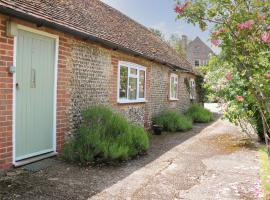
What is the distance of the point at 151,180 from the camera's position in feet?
18.8

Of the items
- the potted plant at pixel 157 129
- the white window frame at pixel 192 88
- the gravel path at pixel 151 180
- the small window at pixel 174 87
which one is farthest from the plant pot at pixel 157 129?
the white window frame at pixel 192 88

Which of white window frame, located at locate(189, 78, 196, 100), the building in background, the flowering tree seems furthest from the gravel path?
the building in background

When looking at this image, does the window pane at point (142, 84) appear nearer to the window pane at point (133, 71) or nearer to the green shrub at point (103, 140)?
the window pane at point (133, 71)

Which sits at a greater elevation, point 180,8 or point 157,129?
point 180,8

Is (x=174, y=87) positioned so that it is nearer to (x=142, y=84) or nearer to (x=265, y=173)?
(x=142, y=84)

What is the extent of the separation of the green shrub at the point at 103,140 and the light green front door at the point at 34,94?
0.67 metres

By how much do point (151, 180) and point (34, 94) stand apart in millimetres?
3018

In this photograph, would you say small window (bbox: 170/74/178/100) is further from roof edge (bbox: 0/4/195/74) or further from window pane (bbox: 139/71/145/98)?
roof edge (bbox: 0/4/195/74)

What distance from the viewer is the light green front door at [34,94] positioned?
604 cm

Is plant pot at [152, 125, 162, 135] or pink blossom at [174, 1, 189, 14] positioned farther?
plant pot at [152, 125, 162, 135]

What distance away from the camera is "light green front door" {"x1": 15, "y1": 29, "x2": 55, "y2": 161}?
604cm

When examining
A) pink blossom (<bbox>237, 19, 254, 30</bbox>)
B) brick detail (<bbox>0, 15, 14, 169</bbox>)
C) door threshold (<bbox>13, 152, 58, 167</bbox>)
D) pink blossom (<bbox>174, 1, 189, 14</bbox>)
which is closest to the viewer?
pink blossom (<bbox>237, 19, 254, 30</bbox>)

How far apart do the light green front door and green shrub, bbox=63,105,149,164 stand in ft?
2.19

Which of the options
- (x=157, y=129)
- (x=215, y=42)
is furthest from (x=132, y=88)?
(x=215, y=42)
